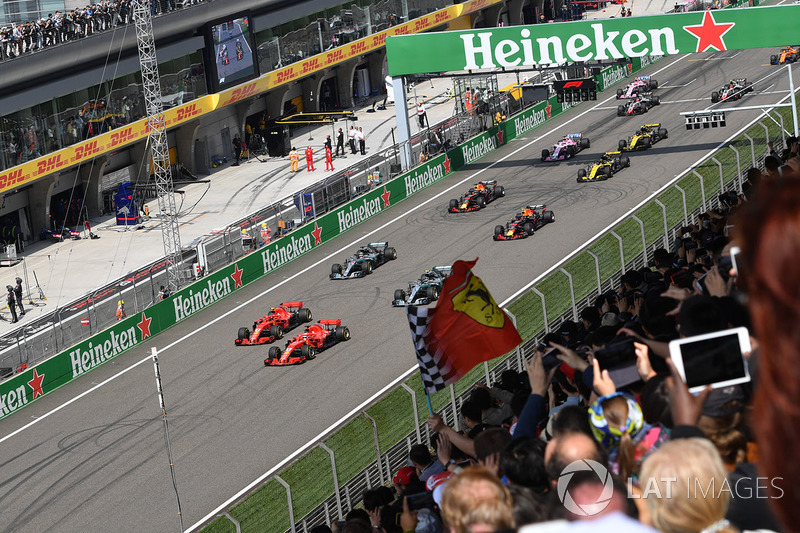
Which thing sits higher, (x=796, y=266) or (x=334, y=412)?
(x=796, y=266)

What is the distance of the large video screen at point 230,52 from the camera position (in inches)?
1805

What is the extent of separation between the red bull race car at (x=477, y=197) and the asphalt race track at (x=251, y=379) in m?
0.37

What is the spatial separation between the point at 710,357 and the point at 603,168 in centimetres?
3125

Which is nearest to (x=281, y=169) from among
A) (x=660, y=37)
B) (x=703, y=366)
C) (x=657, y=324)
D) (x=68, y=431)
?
(x=660, y=37)

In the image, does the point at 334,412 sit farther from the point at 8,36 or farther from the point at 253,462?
the point at 8,36

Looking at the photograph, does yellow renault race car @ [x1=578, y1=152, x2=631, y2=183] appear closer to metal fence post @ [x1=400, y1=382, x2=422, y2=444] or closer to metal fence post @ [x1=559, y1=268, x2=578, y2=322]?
metal fence post @ [x1=559, y1=268, x2=578, y2=322]

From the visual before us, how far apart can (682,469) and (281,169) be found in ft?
145

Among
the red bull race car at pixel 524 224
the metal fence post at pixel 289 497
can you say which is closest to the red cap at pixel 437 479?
the metal fence post at pixel 289 497

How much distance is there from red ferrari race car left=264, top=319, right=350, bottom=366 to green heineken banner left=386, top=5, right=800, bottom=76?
1482 cm

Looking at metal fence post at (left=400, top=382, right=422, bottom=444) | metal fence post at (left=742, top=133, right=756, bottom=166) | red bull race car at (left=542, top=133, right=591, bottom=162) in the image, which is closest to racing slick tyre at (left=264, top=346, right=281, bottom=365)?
metal fence post at (left=400, top=382, right=422, bottom=444)

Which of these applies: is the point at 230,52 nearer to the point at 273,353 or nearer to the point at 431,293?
the point at 431,293

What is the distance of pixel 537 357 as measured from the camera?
6.95 m

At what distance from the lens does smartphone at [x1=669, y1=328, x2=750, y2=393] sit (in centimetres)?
489

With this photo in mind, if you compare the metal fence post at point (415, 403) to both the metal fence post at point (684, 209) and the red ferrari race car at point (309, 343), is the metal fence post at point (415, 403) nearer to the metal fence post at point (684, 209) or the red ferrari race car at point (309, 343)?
the red ferrari race car at point (309, 343)
